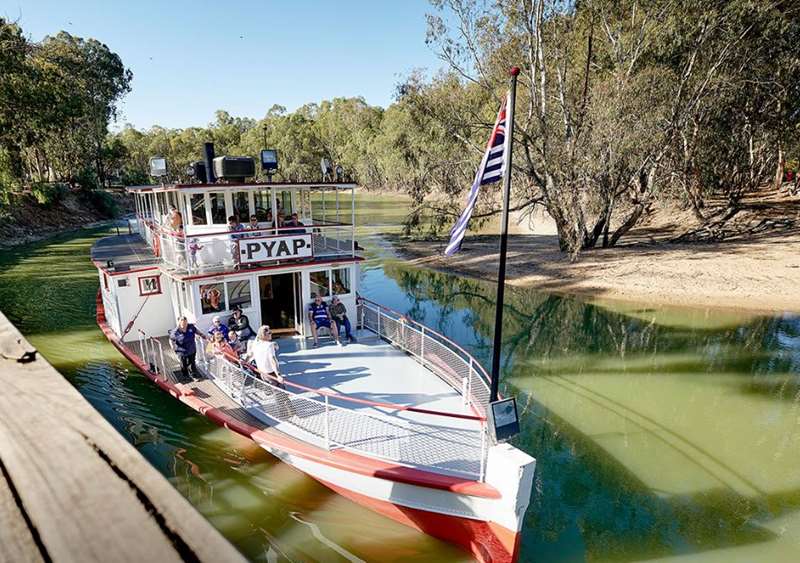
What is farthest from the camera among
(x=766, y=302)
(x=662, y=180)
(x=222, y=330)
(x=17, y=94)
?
(x=17, y=94)

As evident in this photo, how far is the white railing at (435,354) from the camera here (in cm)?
972

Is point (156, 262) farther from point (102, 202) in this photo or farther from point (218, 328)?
point (102, 202)

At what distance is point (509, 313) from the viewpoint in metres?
22.2

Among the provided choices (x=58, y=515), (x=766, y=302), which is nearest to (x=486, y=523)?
(x=58, y=515)

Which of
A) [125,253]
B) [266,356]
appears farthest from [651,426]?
[125,253]

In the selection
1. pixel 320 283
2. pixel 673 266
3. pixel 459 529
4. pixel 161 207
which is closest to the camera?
pixel 459 529

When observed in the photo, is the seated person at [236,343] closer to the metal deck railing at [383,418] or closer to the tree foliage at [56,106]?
the metal deck railing at [383,418]

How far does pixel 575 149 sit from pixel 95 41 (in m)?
66.3

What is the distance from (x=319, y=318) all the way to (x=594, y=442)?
7.52m

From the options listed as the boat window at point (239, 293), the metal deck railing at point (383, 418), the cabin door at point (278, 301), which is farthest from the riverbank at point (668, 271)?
the boat window at point (239, 293)

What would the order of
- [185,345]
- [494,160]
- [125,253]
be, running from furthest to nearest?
1. [125,253]
2. [185,345]
3. [494,160]

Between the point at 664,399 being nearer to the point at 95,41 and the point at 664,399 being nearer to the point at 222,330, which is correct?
the point at 222,330

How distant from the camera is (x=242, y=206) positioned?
45.6 ft

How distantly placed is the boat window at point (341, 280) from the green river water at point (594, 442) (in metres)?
4.73
